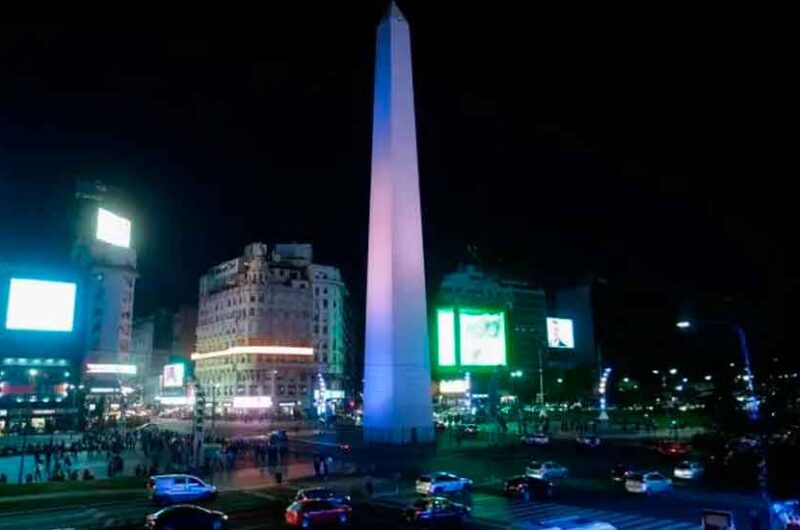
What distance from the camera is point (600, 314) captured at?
15488cm

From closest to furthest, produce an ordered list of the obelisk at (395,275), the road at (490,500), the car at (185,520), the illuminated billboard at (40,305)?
the car at (185,520) → the road at (490,500) → the obelisk at (395,275) → the illuminated billboard at (40,305)

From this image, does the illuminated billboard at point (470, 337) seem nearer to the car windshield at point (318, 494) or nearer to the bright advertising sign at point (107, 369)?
the car windshield at point (318, 494)

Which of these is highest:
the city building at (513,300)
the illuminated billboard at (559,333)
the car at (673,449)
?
the city building at (513,300)

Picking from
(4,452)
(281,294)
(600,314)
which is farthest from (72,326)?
(600,314)

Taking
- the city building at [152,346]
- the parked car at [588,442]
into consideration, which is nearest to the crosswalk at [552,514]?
the parked car at [588,442]

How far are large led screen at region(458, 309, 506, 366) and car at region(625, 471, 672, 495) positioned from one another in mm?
33011

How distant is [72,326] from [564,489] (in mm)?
54850

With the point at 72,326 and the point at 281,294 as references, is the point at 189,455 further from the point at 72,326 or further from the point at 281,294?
the point at 281,294

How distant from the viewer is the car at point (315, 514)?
2084cm

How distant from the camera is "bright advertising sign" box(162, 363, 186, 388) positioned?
345ft

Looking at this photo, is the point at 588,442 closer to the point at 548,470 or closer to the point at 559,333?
the point at 548,470

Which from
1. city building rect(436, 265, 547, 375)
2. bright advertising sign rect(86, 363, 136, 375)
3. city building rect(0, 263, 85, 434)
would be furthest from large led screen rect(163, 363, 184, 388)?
city building rect(436, 265, 547, 375)

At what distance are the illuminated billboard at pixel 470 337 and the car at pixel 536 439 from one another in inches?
565

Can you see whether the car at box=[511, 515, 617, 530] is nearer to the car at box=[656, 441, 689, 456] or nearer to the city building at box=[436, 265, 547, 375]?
the car at box=[656, 441, 689, 456]
